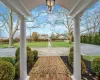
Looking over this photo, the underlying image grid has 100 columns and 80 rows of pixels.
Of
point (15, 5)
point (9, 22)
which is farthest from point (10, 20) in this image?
point (15, 5)

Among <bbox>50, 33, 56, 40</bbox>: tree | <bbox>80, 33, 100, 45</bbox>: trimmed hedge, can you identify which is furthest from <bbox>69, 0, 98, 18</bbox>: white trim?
<bbox>50, 33, 56, 40</bbox>: tree

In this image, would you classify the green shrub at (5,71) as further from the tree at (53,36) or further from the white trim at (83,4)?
the tree at (53,36)

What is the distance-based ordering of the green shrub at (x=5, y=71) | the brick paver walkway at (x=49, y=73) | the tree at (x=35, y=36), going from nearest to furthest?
the green shrub at (x=5, y=71) → the brick paver walkway at (x=49, y=73) → the tree at (x=35, y=36)

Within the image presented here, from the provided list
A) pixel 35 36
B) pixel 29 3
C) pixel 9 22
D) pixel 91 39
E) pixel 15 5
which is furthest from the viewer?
pixel 9 22

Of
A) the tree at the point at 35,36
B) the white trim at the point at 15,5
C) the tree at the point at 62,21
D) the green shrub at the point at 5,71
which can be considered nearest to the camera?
the white trim at the point at 15,5

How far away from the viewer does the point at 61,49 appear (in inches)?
377

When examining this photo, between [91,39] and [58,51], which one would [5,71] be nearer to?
[91,39]

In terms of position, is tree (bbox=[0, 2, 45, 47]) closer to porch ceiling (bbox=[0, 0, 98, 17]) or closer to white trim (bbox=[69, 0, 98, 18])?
porch ceiling (bbox=[0, 0, 98, 17])

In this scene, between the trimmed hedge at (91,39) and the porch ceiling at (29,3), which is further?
the trimmed hedge at (91,39)

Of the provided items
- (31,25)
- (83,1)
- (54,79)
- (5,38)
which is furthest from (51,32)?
(83,1)

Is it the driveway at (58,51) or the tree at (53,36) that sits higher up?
the tree at (53,36)

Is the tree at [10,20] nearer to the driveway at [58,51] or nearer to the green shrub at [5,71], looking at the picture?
the driveway at [58,51]

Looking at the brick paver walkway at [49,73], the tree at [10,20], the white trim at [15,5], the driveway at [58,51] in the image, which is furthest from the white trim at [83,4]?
the tree at [10,20]

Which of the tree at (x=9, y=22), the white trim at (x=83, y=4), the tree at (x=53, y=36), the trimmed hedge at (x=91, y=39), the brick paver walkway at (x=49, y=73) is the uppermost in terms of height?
the tree at (x=9, y=22)
